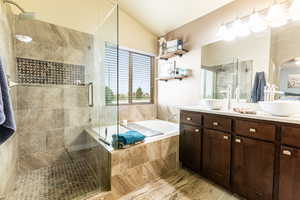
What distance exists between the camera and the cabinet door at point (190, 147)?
1899mm

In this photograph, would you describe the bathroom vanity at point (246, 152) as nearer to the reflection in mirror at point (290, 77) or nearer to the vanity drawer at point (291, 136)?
the vanity drawer at point (291, 136)

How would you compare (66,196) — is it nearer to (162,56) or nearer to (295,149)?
(295,149)

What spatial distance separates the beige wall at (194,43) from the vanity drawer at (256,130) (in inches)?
42.3

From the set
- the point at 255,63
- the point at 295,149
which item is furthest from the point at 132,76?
the point at 295,149

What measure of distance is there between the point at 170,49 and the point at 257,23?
4.54 feet

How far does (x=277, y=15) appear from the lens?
162 centimetres

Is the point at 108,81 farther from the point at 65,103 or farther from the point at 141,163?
the point at 141,163

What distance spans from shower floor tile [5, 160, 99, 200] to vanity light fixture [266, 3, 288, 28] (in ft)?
9.18

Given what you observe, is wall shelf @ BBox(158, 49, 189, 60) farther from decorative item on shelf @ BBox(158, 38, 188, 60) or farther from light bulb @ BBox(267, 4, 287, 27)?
light bulb @ BBox(267, 4, 287, 27)

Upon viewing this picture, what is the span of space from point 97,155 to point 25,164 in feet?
3.40

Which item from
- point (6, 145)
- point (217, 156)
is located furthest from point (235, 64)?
point (6, 145)

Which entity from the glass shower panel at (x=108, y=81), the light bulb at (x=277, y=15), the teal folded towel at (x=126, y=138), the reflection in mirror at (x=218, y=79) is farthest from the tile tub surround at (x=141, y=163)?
the light bulb at (x=277, y=15)

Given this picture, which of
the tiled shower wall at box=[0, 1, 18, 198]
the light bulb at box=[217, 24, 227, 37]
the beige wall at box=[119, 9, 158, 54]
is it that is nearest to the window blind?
the beige wall at box=[119, 9, 158, 54]

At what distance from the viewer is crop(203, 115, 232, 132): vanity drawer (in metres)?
1.59
